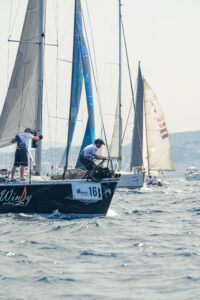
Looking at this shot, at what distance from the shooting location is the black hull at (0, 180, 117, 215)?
11.0 m

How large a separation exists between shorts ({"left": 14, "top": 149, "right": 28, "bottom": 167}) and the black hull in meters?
0.49

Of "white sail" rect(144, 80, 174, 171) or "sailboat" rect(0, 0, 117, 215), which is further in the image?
"white sail" rect(144, 80, 174, 171)

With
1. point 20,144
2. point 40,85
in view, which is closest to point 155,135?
point 40,85

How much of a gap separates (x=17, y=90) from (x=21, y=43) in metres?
1.86

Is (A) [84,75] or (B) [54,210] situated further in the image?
(A) [84,75]

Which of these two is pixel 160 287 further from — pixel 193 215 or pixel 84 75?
pixel 84 75

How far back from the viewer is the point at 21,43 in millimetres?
15297

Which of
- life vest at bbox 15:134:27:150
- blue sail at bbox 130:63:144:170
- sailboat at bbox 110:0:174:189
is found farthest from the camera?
sailboat at bbox 110:0:174:189

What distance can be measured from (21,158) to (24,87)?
4167 millimetres

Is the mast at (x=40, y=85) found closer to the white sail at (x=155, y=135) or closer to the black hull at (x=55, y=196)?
the black hull at (x=55, y=196)

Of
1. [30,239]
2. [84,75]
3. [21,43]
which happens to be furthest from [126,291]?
[84,75]

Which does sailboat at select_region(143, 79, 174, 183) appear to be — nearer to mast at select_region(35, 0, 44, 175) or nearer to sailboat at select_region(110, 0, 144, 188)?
sailboat at select_region(110, 0, 144, 188)

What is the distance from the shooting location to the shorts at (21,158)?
11125 mm

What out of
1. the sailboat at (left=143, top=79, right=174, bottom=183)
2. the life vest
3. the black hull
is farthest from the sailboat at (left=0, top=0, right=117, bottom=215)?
the sailboat at (left=143, top=79, right=174, bottom=183)
